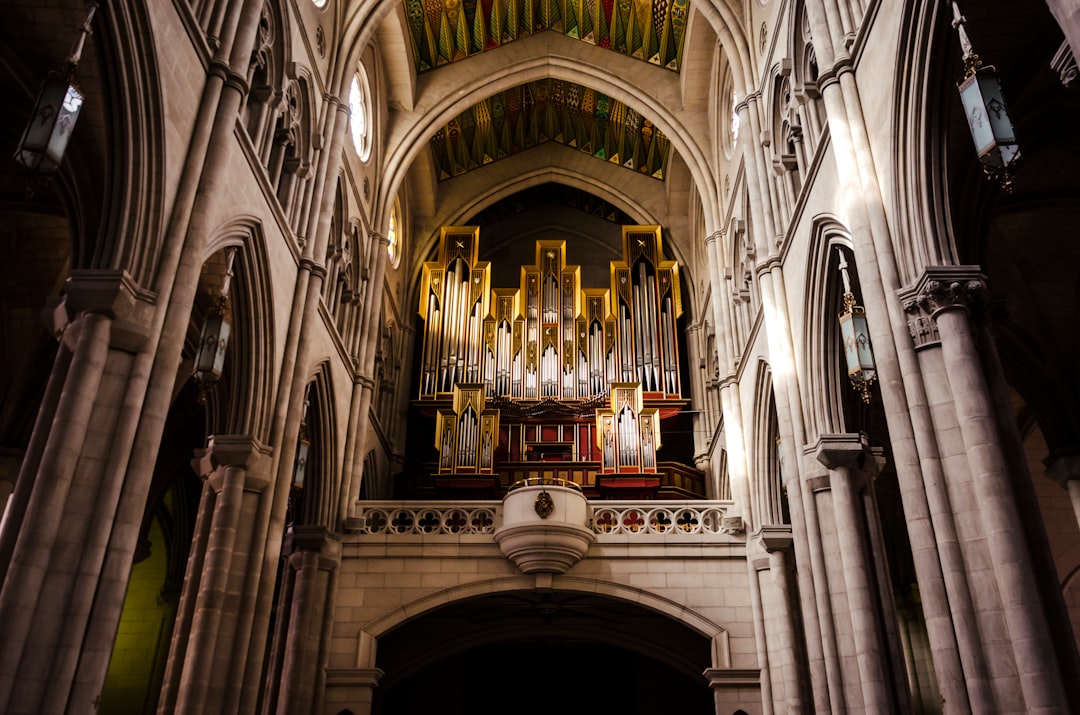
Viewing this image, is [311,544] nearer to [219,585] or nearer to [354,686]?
[354,686]

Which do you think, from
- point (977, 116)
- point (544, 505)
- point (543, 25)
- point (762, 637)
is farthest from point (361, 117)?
point (977, 116)

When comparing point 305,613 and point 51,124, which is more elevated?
point 51,124

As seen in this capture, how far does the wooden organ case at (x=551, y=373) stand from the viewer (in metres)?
20.1

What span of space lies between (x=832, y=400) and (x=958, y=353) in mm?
4193

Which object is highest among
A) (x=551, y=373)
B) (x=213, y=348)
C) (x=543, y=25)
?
(x=543, y=25)

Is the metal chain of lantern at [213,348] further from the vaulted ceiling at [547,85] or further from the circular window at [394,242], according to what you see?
the vaulted ceiling at [547,85]

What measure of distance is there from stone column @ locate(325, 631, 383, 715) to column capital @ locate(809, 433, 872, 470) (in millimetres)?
8489

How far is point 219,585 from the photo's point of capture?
1127cm

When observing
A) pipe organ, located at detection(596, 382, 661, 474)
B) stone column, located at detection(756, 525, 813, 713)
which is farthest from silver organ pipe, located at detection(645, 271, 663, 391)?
stone column, located at detection(756, 525, 813, 713)

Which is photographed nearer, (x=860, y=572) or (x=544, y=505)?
(x=860, y=572)

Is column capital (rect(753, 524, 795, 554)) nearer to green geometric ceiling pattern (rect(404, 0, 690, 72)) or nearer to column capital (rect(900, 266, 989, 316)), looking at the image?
column capital (rect(900, 266, 989, 316))

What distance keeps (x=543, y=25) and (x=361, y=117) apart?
5.98 meters

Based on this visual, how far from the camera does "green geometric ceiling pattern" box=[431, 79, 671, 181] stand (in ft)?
79.5

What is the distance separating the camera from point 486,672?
21.0 meters
